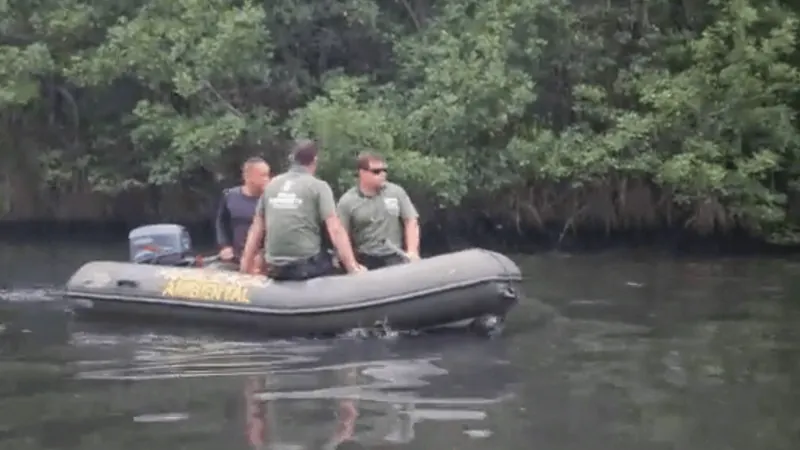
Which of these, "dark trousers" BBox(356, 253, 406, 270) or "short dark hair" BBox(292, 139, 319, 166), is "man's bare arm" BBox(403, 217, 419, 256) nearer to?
"dark trousers" BBox(356, 253, 406, 270)

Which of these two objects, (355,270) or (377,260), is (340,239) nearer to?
(355,270)

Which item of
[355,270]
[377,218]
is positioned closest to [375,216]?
[377,218]

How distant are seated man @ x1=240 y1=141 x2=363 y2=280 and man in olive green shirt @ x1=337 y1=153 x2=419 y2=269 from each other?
0.32 meters

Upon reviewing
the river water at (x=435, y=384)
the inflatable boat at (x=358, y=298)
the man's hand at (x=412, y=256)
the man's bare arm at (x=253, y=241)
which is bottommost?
the river water at (x=435, y=384)

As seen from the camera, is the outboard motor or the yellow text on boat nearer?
the yellow text on boat

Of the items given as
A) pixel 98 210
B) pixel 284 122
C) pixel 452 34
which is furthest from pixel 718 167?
pixel 98 210

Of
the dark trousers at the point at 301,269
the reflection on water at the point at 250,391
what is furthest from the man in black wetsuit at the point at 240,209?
the reflection on water at the point at 250,391

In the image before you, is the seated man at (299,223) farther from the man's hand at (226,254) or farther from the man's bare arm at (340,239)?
the man's hand at (226,254)

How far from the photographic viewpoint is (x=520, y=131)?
18562mm

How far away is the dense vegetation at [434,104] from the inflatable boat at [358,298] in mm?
7227

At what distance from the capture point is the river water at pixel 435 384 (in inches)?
267

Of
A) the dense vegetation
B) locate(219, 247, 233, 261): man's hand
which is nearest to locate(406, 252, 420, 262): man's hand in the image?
locate(219, 247, 233, 261): man's hand

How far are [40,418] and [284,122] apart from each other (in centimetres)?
1262

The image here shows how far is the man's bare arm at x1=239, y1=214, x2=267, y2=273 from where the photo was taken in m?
9.99
